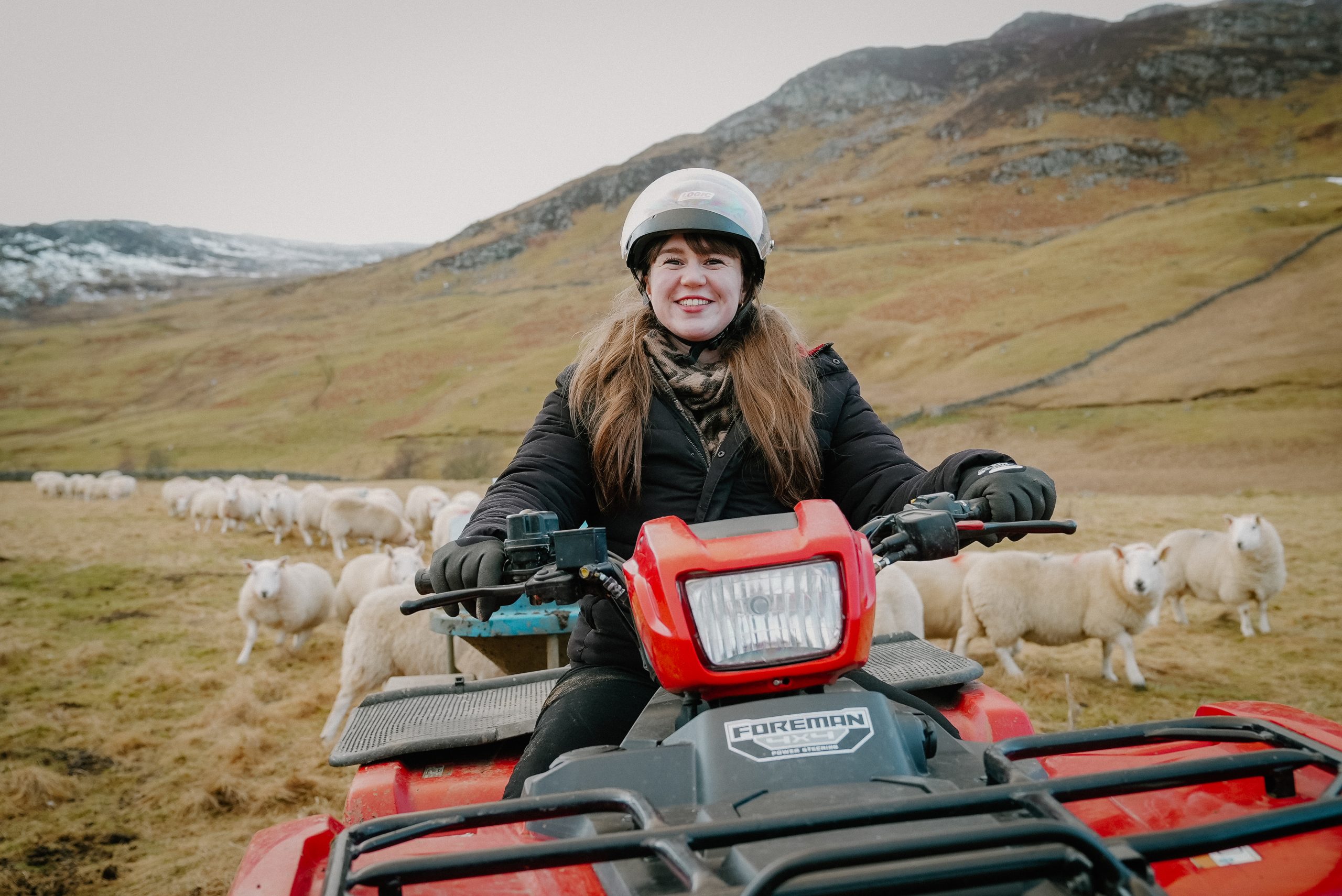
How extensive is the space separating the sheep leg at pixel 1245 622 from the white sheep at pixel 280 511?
61.2 ft

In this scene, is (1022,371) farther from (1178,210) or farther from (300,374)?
(300,374)

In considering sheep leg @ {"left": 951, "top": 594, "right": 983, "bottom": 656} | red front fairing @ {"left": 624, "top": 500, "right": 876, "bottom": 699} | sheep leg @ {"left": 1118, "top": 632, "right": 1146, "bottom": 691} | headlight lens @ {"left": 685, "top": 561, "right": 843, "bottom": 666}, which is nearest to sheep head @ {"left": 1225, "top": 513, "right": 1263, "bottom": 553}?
sheep leg @ {"left": 1118, "top": 632, "right": 1146, "bottom": 691}

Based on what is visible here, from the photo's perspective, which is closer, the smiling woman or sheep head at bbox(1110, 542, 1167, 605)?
the smiling woman

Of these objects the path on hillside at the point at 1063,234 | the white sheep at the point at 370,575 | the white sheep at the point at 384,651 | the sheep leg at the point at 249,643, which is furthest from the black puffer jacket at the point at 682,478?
the path on hillside at the point at 1063,234

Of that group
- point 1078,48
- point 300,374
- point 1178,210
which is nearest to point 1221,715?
point 300,374

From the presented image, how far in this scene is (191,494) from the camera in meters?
25.6

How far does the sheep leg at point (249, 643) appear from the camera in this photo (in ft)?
31.7

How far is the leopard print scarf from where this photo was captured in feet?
8.57

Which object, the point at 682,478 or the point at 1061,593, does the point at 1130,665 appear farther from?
the point at 682,478

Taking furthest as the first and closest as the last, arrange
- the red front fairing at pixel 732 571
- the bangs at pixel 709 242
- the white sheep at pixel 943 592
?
the white sheep at pixel 943 592
the bangs at pixel 709 242
the red front fairing at pixel 732 571

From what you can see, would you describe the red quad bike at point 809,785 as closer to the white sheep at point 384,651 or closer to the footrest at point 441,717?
the footrest at point 441,717

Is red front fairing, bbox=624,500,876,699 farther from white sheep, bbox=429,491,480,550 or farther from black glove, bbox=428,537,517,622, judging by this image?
white sheep, bbox=429,491,480,550

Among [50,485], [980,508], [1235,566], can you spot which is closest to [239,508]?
[50,485]

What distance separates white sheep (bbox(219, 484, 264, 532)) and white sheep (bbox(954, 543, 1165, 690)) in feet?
59.7
